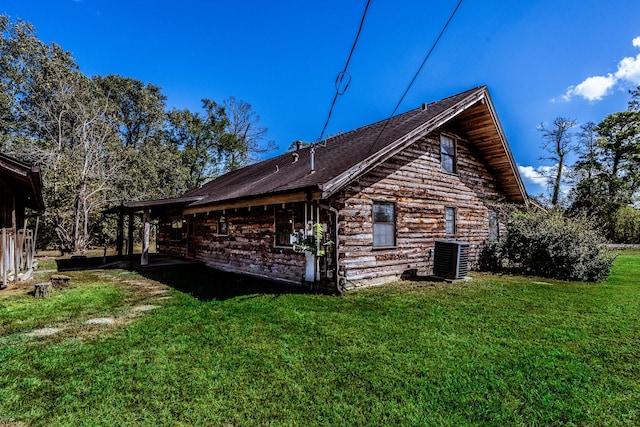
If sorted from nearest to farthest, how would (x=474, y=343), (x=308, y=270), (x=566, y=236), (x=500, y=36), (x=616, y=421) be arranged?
1. (x=616, y=421)
2. (x=474, y=343)
3. (x=500, y=36)
4. (x=308, y=270)
5. (x=566, y=236)

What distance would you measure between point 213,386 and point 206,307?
3.39 meters

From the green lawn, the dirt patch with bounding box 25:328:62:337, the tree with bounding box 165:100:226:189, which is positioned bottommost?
the dirt patch with bounding box 25:328:62:337

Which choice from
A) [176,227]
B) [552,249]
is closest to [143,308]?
[176,227]

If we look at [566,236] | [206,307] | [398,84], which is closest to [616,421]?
[398,84]

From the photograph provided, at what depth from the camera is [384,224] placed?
9539mm

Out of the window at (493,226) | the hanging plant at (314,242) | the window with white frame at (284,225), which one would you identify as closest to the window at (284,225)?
the window with white frame at (284,225)

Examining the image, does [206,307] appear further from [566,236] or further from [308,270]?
[566,236]

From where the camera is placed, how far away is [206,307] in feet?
21.4

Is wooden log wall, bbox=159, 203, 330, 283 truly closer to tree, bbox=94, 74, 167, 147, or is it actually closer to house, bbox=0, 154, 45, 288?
house, bbox=0, 154, 45, 288

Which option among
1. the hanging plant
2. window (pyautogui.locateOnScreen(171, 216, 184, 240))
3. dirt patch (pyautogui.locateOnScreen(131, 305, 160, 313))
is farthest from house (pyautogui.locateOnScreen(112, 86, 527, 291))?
dirt patch (pyautogui.locateOnScreen(131, 305, 160, 313))

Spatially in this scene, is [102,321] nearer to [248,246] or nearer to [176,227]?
[248,246]

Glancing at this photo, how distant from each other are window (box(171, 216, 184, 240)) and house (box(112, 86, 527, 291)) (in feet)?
7.73

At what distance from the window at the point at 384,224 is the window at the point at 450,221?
2924 mm

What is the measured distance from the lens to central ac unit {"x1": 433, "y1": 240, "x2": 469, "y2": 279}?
9.63 metres
